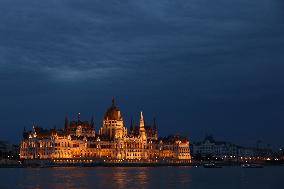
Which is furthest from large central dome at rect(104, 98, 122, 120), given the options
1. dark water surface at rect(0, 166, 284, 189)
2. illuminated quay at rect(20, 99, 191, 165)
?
dark water surface at rect(0, 166, 284, 189)

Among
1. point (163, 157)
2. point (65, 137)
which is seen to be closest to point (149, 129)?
point (163, 157)

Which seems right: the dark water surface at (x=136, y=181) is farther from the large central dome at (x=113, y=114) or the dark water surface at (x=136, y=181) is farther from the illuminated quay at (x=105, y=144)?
the large central dome at (x=113, y=114)

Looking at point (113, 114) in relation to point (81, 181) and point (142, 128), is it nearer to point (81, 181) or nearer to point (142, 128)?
point (142, 128)

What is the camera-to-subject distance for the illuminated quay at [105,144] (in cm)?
15425

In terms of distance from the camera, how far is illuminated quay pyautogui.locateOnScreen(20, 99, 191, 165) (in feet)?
506

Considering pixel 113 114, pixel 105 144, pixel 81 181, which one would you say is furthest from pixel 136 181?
pixel 113 114

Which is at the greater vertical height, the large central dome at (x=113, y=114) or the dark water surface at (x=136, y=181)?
the large central dome at (x=113, y=114)

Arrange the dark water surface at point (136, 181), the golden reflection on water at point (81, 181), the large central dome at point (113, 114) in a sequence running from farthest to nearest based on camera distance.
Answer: the large central dome at point (113, 114)
the dark water surface at point (136, 181)
the golden reflection on water at point (81, 181)

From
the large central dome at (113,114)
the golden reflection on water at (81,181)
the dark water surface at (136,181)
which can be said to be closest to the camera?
the golden reflection on water at (81,181)

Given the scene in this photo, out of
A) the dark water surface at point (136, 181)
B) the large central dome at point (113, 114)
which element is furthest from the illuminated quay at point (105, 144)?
the dark water surface at point (136, 181)

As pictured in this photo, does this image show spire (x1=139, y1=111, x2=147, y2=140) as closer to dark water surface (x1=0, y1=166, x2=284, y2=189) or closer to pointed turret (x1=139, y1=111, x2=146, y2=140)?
pointed turret (x1=139, y1=111, x2=146, y2=140)

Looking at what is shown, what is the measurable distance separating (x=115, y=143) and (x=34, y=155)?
22.0m

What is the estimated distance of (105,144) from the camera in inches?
6481

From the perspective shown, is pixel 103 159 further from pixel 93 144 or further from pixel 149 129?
pixel 149 129
